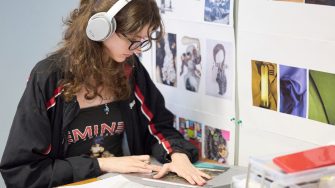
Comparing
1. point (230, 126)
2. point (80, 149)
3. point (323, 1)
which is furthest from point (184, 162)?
point (323, 1)

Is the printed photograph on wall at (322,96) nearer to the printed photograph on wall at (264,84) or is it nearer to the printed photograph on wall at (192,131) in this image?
the printed photograph on wall at (264,84)

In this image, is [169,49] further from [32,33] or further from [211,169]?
[32,33]

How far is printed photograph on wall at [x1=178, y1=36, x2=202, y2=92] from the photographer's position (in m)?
1.33

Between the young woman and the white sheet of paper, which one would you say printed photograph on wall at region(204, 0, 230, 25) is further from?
the white sheet of paper

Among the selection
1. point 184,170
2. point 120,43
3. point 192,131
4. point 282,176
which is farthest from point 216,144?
point 282,176

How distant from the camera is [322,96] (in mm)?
1050

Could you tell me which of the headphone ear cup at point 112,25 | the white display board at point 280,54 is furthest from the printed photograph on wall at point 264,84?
the headphone ear cup at point 112,25

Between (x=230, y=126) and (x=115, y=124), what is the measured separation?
31 centimetres

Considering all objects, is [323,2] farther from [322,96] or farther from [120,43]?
[120,43]

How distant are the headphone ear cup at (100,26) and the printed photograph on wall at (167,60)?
1.16ft

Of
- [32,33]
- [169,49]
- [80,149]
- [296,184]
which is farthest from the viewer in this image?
[32,33]

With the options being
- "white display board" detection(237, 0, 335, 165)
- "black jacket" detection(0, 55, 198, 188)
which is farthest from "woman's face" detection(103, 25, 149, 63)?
"white display board" detection(237, 0, 335, 165)

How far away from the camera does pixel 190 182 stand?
1113 millimetres

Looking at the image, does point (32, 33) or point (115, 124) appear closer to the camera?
point (115, 124)
